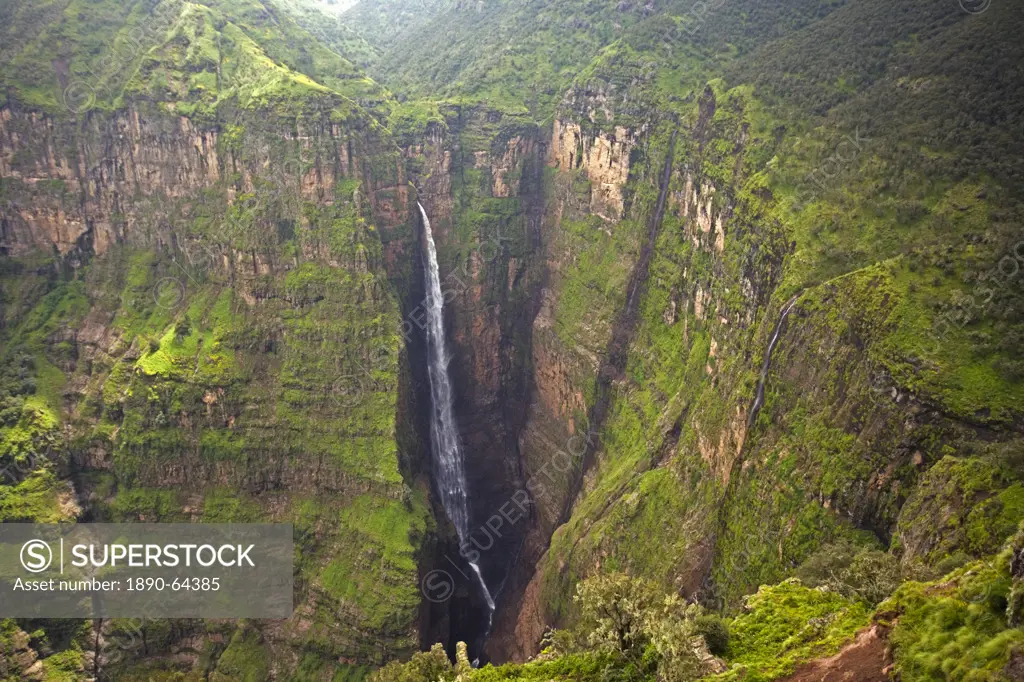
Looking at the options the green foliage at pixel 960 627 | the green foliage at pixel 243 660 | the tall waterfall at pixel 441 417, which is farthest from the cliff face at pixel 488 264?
the green foliage at pixel 960 627

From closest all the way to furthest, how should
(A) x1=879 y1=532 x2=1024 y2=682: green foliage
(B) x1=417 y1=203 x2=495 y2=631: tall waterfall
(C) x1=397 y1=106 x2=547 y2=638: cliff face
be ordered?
(A) x1=879 y1=532 x2=1024 y2=682: green foliage → (B) x1=417 y1=203 x2=495 y2=631: tall waterfall → (C) x1=397 y1=106 x2=547 y2=638: cliff face

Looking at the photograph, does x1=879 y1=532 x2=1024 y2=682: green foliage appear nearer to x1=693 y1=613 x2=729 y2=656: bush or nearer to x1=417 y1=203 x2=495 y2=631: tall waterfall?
x1=693 y1=613 x2=729 y2=656: bush

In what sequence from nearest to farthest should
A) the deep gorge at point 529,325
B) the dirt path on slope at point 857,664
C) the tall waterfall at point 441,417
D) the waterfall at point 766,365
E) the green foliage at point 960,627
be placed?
the green foliage at point 960,627, the dirt path on slope at point 857,664, the deep gorge at point 529,325, the waterfall at point 766,365, the tall waterfall at point 441,417

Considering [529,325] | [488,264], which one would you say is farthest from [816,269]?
[488,264]

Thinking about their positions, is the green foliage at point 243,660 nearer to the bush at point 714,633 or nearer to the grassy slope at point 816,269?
the grassy slope at point 816,269

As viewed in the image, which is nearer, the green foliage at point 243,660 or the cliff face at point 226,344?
the green foliage at point 243,660

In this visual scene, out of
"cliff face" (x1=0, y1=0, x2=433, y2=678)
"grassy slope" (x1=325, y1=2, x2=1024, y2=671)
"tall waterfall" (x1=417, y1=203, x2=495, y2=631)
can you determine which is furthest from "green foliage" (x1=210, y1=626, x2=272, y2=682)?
"grassy slope" (x1=325, y1=2, x2=1024, y2=671)
